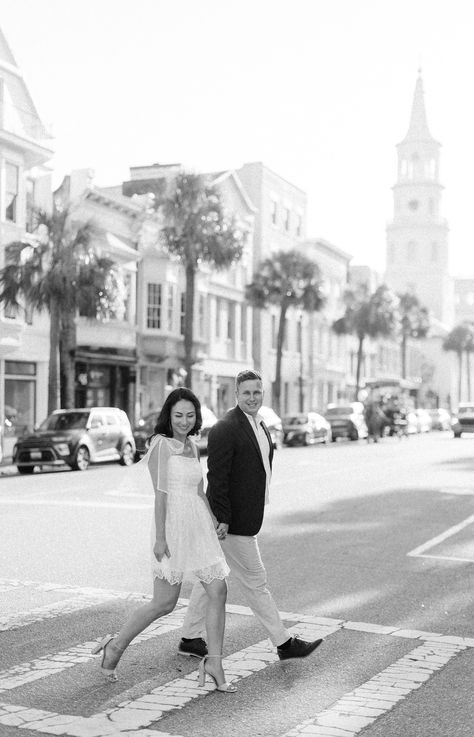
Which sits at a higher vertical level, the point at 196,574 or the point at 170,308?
the point at 170,308

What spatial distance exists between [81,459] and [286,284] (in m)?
28.2

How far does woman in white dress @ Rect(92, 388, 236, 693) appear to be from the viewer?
615cm

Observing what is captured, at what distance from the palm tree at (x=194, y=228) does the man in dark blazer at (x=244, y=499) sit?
31.8 m

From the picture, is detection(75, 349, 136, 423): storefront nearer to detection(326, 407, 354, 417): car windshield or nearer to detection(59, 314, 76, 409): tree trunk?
detection(59, 314, 76, 409): tree trunk

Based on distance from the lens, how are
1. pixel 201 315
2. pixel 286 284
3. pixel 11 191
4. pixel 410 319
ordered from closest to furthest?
pixel 11 191, pixel 201 315, pixel 286 284, pixel 410 319

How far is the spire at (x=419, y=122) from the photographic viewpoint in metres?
131

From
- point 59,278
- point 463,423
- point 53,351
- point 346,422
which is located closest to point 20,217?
point 59,278

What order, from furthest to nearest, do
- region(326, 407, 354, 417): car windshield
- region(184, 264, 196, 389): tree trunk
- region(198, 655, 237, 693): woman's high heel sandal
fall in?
region(326, 407, 354, 417): car windshield < region(184, 264, 196, 389): tree trunk < region(198, 655, 237, 693): woman's high heel sandal

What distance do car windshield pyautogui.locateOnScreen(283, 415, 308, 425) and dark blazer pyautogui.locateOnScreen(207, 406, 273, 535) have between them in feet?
122

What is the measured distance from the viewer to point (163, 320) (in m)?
44.8

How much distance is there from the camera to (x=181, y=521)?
20.3 ft

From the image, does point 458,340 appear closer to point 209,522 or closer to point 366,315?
point 366,315

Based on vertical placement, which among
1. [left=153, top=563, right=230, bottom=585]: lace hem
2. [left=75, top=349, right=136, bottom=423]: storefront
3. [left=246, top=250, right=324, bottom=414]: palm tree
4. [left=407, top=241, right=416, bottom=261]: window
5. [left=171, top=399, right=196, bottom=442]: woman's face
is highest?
[left=407, top=241, right=416, bottom=261]: window

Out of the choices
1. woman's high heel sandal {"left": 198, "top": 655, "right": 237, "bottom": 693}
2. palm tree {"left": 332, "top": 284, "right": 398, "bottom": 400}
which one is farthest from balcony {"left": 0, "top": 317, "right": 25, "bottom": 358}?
palm tree {"left": 332, "top": 284, "right": 398, "bottom": 400}
